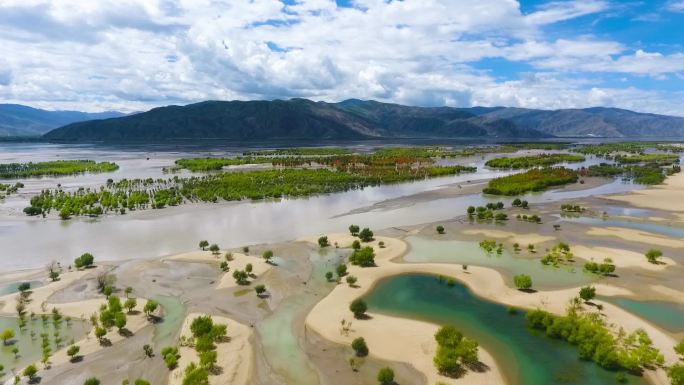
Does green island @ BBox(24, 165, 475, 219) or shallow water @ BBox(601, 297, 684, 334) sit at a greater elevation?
green island @ BBox(24, 165, 475, 219)

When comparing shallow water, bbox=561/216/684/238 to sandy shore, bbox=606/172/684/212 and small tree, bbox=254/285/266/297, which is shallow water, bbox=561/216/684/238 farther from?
small tree, bbox=254/285/266/297

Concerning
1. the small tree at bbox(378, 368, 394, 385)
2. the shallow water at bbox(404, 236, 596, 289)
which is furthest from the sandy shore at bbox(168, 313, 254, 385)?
the shallow water at bbox(404, 236, 596, 289)

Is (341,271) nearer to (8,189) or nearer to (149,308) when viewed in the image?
(149,308)

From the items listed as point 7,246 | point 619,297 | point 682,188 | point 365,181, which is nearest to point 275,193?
point 365,181

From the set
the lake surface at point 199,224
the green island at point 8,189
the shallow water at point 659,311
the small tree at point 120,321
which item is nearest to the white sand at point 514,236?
the lake surface at point 199,224

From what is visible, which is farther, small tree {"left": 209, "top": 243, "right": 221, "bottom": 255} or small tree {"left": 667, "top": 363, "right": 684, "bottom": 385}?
small tree {"left": 209, "top": 243, "right": 221, "bottom": 255}

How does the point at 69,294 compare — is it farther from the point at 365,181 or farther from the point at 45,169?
the point at 45,169
